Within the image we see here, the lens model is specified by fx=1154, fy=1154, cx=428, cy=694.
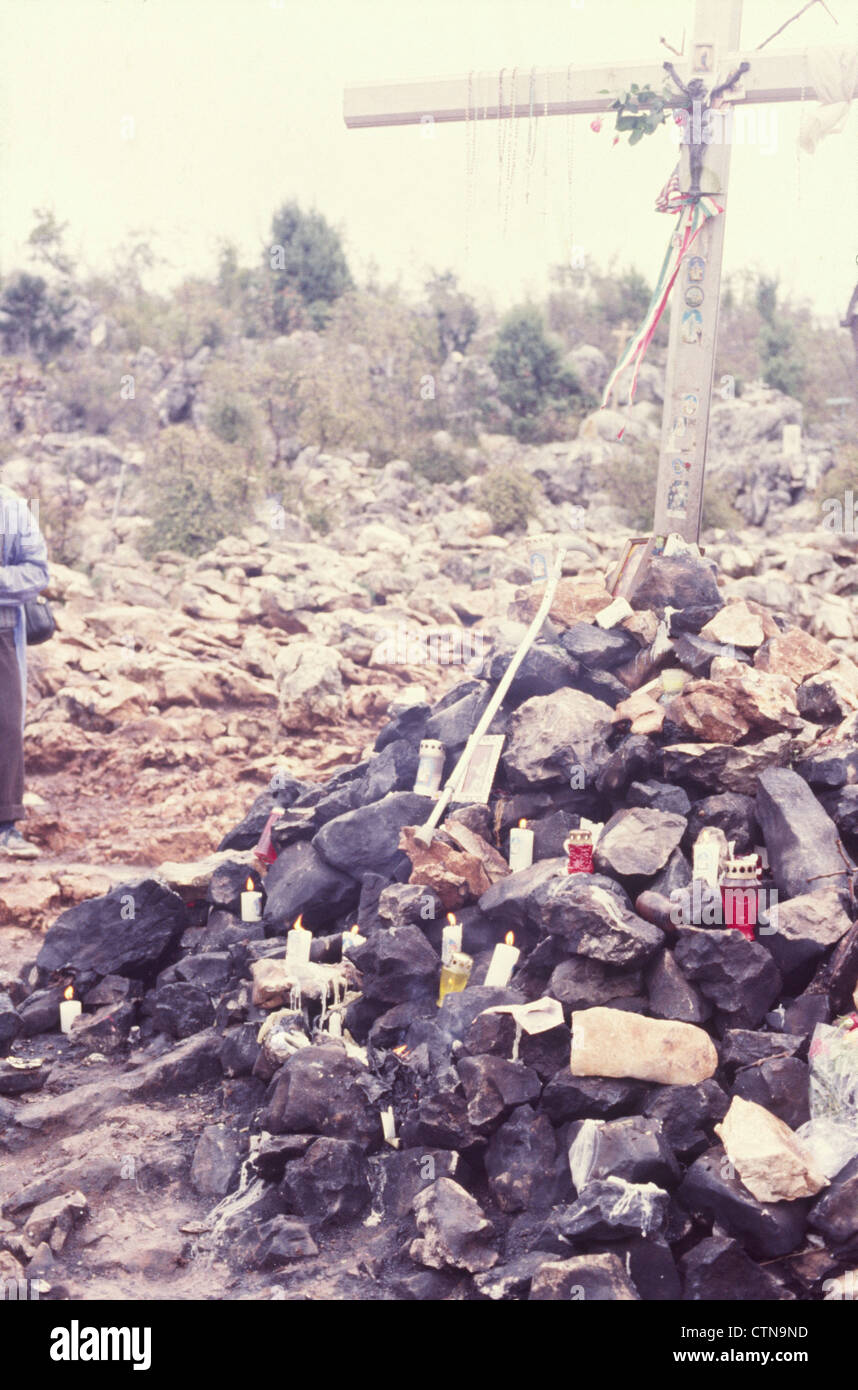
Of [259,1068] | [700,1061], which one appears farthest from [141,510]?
[700,1061]

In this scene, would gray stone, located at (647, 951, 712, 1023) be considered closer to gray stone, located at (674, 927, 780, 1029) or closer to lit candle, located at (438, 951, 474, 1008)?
gray stone, located at (674, 927, 780, 1029)

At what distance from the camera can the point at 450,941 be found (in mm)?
4641

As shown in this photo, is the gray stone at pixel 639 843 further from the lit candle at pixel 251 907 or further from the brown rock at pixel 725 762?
the lit candle at pixel 251 907

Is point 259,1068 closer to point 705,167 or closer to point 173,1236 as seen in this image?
point 173,1236

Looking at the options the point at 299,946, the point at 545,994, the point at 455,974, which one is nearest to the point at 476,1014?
the point at 545,994

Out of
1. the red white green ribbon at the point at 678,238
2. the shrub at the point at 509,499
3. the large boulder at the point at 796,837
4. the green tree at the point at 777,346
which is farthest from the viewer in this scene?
the green tree at the point at 777,346

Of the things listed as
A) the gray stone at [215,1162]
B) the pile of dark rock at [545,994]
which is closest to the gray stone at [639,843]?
the pile of dark rock at [545,994]

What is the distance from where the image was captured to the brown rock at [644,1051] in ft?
12.3

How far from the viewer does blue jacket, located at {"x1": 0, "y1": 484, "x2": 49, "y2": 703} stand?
477cm

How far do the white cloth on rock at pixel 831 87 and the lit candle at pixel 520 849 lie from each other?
376 centimetres

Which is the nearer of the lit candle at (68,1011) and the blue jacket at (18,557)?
the blue jacket at (18,557)

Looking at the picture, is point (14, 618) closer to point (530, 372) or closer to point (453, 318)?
point (530, 372)

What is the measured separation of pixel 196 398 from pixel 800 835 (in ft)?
65.8

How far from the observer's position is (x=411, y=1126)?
12.9 feet
